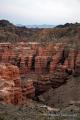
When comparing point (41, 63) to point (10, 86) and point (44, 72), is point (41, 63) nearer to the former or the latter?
point (44, 72)

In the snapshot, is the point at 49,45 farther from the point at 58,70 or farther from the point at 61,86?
the point at 61,86

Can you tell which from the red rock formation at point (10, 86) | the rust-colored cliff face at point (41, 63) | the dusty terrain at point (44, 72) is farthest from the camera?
the rust-colored cliff face at point (41, 63)

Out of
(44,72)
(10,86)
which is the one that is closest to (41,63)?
(44,72)

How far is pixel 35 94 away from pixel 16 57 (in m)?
16.6

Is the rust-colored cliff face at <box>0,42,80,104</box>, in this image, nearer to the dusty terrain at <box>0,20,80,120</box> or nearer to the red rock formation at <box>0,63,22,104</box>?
the dusty terrain at <box>0,20,80,120</box>

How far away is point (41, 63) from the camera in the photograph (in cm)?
8744

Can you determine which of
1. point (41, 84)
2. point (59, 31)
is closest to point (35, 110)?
point (41, 84)

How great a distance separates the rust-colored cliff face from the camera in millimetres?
76562

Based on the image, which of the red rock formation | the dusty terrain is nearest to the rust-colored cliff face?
the dusty terrain

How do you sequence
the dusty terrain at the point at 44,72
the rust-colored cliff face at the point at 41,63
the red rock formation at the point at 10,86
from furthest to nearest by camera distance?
1. the rust-colored cliff face at the point at 41,63
2. the dusty terrain at the point at 44,72
3. the red rock formation at the point at 10,86

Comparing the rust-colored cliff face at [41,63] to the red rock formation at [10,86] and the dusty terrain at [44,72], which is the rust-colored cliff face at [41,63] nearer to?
the dusty terrain at [44,72]

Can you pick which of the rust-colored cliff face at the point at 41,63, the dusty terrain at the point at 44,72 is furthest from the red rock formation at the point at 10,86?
the rust-colored cliff face at the point at 41,63

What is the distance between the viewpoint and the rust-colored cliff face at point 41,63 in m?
76.6

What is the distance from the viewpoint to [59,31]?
10862cm
